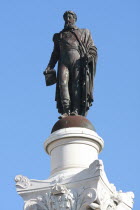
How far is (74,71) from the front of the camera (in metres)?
16.8

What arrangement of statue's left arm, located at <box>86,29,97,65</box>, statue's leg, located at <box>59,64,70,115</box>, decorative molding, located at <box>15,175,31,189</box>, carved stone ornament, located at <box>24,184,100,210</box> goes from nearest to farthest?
carved stone ornament, located at <box>24,184,100,210</box> < decorative molding, located at <box>15,175,31,189</box> < statue's leg, located at <box>59,64,70,115</box> < statue's left arm, located at <box>86,29,97,65</box>

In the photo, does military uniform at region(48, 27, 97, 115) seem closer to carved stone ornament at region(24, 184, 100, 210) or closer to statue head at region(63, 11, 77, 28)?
statue head at region(63, 11, 77, 28)

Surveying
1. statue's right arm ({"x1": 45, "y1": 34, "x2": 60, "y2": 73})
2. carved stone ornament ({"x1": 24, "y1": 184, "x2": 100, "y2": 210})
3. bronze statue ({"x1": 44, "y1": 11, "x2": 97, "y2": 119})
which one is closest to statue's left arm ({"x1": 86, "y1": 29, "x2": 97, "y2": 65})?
bronze statue ({"x1": 44, "y1": 11, "x2": 97, "y2": 119})

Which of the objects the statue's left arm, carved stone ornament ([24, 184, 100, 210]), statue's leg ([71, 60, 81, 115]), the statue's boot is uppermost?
the statue's left arm

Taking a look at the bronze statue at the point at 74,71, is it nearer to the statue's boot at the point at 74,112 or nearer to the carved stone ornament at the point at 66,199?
the statue's boot at the point at 74,112

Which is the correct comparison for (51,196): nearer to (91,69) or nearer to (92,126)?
(92,126)

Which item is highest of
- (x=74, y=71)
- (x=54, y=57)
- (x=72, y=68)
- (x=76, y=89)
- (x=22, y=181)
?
(x=54, y=57)

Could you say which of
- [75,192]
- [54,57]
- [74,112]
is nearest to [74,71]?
[54,57]

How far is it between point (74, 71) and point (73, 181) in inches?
139

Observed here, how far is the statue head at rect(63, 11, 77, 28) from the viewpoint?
1755 centimetres

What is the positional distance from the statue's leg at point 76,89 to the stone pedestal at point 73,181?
0.85m

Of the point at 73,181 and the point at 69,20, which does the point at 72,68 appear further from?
the point at 73,181

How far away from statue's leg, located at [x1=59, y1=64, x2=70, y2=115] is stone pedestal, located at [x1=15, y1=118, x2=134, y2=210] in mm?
736

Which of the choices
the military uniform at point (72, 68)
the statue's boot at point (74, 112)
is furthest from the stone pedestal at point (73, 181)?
the military uniform at point (72, 68)
